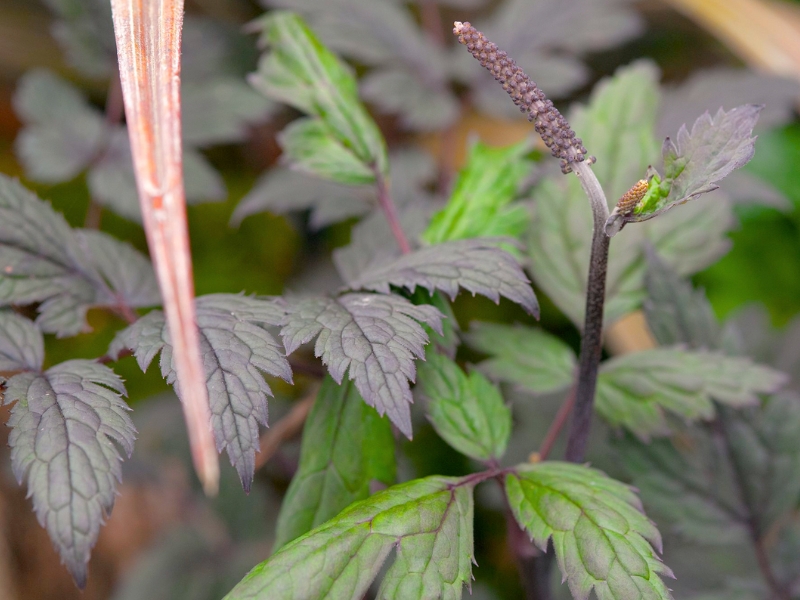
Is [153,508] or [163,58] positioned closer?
[163,58]

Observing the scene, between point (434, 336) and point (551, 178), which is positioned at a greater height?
point (551, 178)

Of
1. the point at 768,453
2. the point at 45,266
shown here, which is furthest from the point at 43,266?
the point at 768,453

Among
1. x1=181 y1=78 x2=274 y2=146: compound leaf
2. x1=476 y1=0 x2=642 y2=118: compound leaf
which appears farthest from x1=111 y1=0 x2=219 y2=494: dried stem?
x1=476 y1=0 x2=642 y2=118: compound leaf

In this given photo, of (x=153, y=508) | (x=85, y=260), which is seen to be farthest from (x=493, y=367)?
(x=153, y=508)

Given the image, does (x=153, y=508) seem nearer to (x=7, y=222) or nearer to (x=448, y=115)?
(x=7, y=222)

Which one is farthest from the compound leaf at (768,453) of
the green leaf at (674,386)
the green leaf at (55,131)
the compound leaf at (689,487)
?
the green leaf at (55,131)

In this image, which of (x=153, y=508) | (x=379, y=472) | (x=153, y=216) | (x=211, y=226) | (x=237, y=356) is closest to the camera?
(x=153, y=216)
